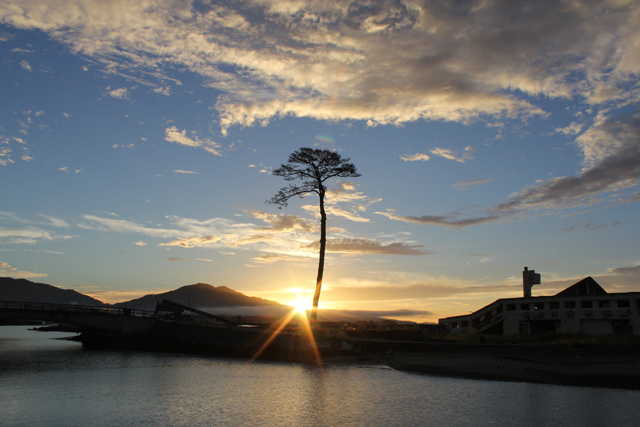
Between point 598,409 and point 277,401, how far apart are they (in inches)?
554

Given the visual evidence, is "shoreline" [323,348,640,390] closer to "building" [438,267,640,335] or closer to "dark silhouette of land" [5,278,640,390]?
"dark silhouette of land" [5,278,640,390]

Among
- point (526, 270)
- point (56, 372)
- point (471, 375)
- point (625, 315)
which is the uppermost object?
point (526, 270)

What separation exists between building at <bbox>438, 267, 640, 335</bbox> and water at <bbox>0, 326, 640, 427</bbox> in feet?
113

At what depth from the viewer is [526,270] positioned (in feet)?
230

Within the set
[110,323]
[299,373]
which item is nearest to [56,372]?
[299,373]

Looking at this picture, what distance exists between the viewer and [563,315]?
54906 millimetres

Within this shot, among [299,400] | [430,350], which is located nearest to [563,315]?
[430,350]

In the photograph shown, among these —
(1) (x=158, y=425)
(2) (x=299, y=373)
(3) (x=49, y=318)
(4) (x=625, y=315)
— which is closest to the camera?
(1) (x=158, y=425)

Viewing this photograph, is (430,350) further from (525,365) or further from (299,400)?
(299,400)

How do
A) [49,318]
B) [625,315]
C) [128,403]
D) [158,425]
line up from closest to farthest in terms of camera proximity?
1. [158,425]
2. [128,403]
3. [625,315]
4. [49,318]

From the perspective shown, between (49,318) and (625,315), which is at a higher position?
(625,315)

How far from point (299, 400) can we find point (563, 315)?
46.0 meters

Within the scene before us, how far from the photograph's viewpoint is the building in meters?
52.0

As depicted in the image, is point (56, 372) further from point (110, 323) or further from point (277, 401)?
point (110, 323)
